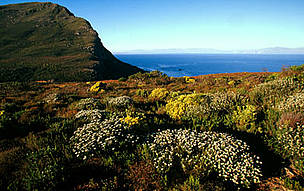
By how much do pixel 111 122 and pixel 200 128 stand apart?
342cm

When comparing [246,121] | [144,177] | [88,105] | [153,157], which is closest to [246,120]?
[246,121]

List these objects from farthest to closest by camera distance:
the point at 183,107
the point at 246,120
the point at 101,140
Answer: the point at 183,107
the point at 246,120
the point at 101,140

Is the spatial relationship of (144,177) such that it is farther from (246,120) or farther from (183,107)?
(246,120)

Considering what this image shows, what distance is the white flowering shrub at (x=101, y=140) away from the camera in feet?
15.1

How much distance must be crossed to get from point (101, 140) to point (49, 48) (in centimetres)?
11266

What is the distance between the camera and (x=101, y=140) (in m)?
4.89

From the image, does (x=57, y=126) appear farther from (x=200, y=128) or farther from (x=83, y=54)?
(x=83, y=54)

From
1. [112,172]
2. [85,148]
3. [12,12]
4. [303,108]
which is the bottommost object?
[112,172]

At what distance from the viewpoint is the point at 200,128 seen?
6098mm

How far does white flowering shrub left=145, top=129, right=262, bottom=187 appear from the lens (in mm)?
3915

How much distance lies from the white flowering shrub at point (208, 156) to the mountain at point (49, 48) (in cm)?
6272

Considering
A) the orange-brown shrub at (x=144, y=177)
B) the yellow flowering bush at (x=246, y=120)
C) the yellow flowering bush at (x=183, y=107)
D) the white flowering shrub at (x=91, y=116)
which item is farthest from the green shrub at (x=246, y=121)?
the white flowering shrub at (x=91, y=116)

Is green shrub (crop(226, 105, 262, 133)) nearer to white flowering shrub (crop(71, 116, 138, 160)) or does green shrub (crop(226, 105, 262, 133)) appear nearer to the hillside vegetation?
the hillside vegetation

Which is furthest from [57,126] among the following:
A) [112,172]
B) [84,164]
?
[112,172]
